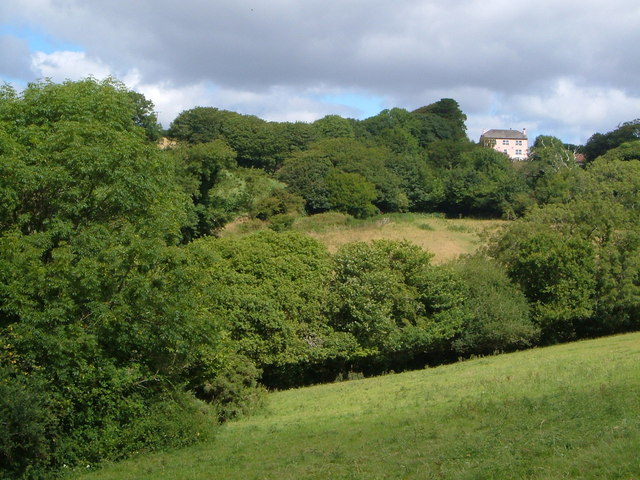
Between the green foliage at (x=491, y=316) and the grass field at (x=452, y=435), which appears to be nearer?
the grass field at (x=452, y=435)

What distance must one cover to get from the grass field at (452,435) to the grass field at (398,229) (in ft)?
124

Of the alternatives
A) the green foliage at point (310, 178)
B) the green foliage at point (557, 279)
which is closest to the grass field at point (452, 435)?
the green foliage at point (557, 279)

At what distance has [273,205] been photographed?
79625mm

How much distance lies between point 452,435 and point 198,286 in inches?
388

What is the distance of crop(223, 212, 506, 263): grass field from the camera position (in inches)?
2697

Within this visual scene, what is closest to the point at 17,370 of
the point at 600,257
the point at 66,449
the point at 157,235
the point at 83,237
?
the point at 66,449

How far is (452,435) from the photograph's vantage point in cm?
1656

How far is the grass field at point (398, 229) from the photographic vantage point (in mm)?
68500

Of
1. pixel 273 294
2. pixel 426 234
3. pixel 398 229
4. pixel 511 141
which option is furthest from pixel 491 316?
pixel 511 141

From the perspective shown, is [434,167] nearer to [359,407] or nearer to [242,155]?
[242,155]

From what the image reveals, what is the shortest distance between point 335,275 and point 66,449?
954 inches

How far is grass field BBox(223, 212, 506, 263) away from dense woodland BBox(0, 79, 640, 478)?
3.63 meters

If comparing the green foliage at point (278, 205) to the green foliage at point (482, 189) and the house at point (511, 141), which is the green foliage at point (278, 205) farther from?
the house at point (511, 141)

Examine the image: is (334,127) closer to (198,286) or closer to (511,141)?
(511,141)
